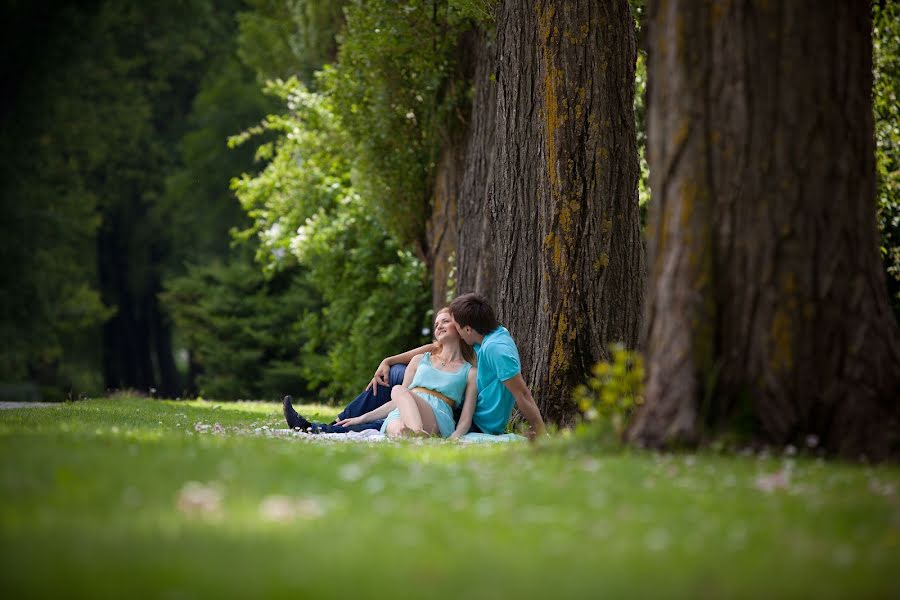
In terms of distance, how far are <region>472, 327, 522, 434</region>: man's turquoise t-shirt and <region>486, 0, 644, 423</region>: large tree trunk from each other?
1.52ft

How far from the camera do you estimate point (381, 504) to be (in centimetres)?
487

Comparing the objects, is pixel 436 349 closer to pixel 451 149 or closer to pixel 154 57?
pixel 451 149

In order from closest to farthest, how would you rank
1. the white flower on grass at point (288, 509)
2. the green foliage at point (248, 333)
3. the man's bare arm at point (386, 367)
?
the white flower on grass at point (288, 509) → the man's bare arm at point (386, 367) → the green foliage at point (248, 333)

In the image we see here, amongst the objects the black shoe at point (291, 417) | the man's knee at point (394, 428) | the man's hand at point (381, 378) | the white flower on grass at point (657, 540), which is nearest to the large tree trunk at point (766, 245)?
the white flower on grass at point (657, 540)

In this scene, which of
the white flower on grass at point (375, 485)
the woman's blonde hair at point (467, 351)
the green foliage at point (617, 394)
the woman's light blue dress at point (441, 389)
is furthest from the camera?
the woman's blonde hair at point (467, 351)

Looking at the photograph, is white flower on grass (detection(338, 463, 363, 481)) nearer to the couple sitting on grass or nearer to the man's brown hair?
the couple sitting on grass

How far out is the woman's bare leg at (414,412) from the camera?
10648mm

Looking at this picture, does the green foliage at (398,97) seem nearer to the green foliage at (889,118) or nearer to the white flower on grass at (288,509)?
the green foliage at (889,118)

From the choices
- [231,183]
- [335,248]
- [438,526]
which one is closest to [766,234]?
[438,526]

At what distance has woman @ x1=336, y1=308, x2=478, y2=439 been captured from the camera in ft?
35.2

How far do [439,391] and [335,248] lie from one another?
12.5m

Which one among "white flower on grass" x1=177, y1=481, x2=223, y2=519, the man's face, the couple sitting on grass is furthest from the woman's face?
"white flower on grass" x1=177, y1=481, x2=223, y2=519

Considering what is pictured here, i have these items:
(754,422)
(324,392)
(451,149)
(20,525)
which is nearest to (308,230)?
(324,392)

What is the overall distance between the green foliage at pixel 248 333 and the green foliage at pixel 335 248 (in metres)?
2.89
